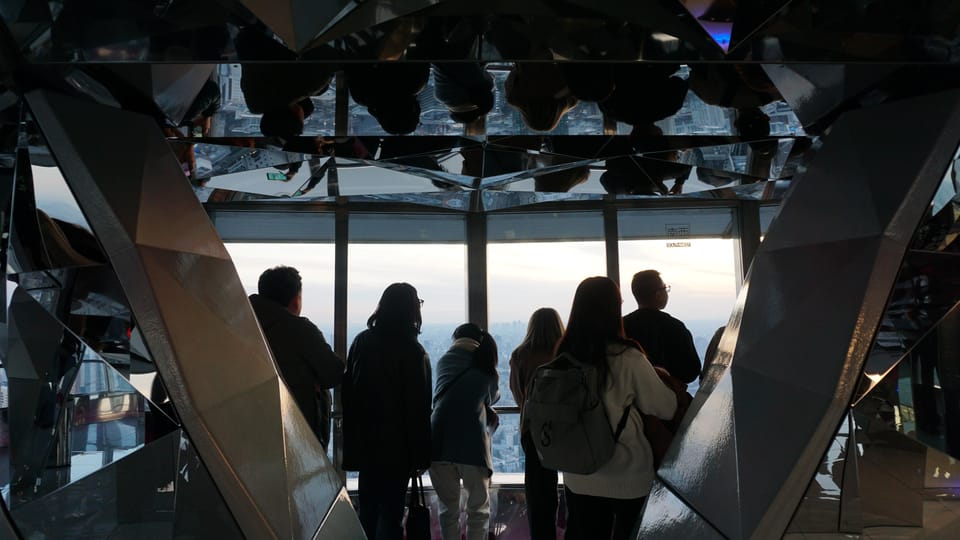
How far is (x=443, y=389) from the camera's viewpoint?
445cm

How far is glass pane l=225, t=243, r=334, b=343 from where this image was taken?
7090mm

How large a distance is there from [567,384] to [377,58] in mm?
1724

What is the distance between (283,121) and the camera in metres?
2.04

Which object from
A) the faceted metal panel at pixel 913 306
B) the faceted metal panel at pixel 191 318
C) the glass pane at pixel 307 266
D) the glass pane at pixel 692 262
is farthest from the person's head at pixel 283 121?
the glass pane at pixel 692 262

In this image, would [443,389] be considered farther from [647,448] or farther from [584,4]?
[584,4]

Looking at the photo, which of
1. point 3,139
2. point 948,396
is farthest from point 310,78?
point 948,396

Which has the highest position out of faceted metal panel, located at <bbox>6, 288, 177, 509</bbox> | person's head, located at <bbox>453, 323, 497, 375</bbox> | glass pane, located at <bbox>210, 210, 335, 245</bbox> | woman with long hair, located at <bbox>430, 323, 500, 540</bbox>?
glass pane, located at <bbox>210, 210, 335, 245</bbox>

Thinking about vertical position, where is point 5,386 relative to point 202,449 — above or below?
above

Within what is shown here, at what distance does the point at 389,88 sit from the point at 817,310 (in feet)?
3.48

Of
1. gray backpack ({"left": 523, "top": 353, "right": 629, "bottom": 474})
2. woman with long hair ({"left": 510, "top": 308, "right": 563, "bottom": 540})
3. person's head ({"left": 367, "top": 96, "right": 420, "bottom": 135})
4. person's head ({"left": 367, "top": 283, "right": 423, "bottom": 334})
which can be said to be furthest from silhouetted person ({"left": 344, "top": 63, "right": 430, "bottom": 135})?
woman with long hair ({"left": 510, "top": 308, "right": 563, "bottom": 540})

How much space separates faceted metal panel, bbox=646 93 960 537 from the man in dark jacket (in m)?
2.31

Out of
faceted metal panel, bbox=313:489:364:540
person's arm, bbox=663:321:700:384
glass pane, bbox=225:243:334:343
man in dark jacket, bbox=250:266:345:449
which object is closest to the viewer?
faceted metal panel, bbox=313:489:364:540

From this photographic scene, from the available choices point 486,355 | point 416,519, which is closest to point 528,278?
point 486,355

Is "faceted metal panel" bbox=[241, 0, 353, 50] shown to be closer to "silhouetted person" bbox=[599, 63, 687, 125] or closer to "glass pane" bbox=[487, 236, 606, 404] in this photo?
"silhouetted person" bbox=[599, 63, 687, 125]
